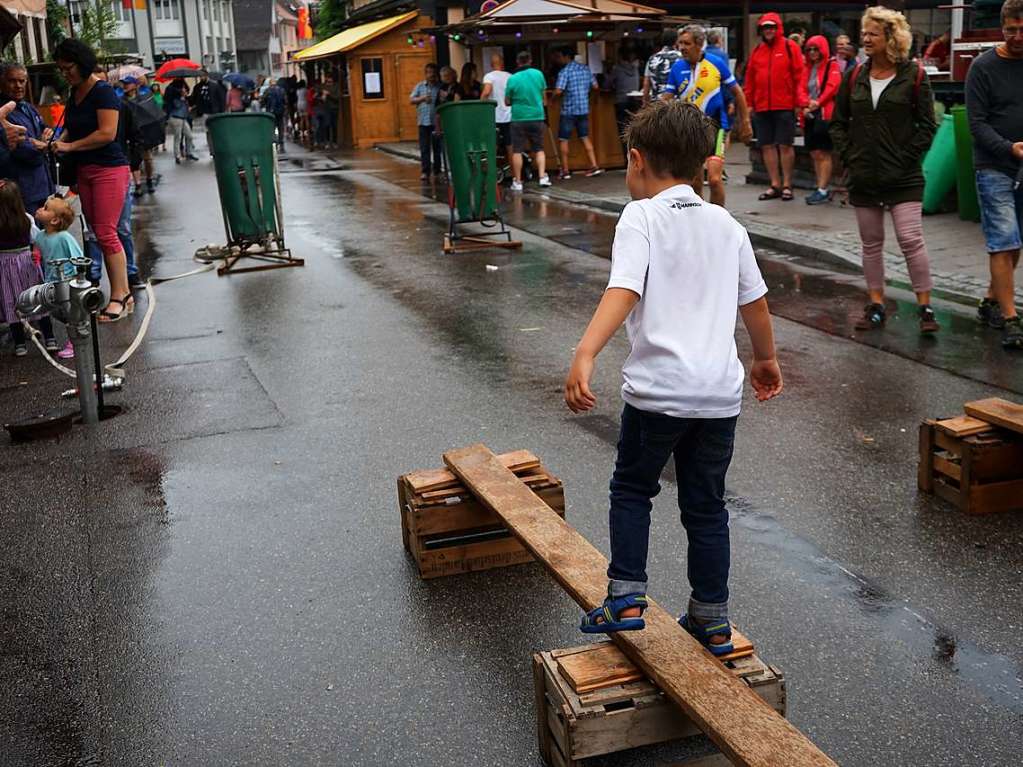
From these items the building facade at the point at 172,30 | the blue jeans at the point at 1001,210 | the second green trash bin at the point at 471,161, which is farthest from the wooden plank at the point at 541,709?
the building facade at the point at 172,30

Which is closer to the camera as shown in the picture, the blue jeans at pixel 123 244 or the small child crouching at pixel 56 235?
the small child crouching at pixel 56 235

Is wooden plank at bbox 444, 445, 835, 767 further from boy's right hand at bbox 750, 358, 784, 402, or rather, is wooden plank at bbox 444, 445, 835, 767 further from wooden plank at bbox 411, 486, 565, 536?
boy's right hand at bbox 750, 358, 784, 402

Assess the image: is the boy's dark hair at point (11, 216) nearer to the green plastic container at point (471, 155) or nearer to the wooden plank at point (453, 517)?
Result: the wooden plank at point (453, 517)

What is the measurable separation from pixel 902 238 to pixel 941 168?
491cm

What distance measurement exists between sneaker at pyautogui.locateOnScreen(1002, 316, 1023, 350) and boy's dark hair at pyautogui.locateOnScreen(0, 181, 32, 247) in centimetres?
624

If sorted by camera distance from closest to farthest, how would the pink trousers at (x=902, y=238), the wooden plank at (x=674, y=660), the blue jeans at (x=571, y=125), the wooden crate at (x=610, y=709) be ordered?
the wooden plank at (x=674, y=660), the wooden crate at (x=610, y=709), the pink trousers at (x=902, y=238), the blue jeans at (x=571, y=125)

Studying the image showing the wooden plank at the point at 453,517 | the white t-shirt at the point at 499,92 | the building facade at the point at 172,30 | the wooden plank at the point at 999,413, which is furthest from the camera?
the building facade at the point at 172,30

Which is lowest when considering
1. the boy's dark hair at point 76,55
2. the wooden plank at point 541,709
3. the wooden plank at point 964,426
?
the wooden plank at point 541,709

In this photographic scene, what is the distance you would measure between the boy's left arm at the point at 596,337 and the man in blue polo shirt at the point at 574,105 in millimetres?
16179

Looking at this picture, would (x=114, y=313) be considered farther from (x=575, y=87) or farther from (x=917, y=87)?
(x=575, y=87)

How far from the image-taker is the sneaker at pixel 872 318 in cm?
820

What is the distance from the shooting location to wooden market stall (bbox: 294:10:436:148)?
105 ft

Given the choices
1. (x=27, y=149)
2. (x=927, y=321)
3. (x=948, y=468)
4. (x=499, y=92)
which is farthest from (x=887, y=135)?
(x=499, y=92)

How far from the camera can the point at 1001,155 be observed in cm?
732
